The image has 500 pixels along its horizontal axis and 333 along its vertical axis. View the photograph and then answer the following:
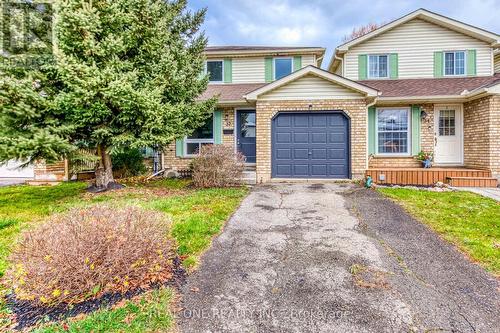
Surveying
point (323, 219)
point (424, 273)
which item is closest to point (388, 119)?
point (323, 219)

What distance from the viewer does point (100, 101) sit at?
23.8ft

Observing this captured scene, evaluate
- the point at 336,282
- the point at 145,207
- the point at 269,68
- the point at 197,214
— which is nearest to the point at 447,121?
the point at 269,68

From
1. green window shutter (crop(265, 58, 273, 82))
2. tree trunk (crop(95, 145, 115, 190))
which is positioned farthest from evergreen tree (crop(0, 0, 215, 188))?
green window shutter (crop(265, 58, 273, 82))

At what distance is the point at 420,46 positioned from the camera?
1268 cm

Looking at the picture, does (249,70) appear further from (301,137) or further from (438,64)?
(438,64)

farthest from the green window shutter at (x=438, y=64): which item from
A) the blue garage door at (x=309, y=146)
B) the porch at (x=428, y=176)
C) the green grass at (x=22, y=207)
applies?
the green grass at (x=22, y=207)

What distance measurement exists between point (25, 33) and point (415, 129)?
13.6 meters

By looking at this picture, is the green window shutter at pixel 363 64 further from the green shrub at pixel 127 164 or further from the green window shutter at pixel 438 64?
the green shrub at pixel 127 164

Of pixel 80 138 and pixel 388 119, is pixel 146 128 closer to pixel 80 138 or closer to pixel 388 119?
pixel 80 138

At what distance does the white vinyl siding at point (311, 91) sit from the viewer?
10.2 meters

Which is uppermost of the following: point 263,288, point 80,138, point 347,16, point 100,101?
point 347,16

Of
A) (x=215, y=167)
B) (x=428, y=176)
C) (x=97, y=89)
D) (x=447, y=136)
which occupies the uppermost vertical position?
(x=97, y=89)

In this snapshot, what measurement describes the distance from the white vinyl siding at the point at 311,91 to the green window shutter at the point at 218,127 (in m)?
2.81

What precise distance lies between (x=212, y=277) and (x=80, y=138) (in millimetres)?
6839
